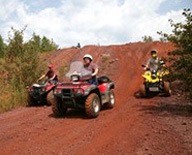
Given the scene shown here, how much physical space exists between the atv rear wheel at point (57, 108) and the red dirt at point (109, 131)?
24 centimetres

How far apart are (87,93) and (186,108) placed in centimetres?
361

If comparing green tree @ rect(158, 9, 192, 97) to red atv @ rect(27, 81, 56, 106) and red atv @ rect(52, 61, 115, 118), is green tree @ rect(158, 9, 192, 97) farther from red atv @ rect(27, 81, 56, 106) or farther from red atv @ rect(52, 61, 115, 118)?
red atv @ rect(27, 81, 56, 106)

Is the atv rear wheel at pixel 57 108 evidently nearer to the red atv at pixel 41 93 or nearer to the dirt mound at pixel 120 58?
the red atv at pixel 41 93

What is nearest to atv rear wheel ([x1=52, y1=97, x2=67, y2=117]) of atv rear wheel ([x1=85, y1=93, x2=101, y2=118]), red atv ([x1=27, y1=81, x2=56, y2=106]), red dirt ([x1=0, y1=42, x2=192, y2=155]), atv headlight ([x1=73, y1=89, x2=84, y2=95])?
red dirt ([x1=0, y1=42, x2=192, y2=155])

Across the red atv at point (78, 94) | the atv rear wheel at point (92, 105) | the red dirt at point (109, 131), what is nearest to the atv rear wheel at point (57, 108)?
the red atv at point (78, 94)

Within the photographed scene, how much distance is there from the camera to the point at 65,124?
787 centimetres

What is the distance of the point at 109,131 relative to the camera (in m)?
6.90

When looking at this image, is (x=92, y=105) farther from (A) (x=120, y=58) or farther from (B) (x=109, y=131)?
(A) (x=120, y=58)

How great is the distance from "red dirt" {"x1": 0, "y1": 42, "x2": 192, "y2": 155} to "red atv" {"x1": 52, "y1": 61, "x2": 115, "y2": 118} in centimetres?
35

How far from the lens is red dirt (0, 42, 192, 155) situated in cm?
562

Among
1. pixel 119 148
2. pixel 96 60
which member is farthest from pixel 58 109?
pixel 96 60

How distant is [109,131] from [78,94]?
1828 millimetres

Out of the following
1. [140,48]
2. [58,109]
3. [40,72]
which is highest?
[140,48]

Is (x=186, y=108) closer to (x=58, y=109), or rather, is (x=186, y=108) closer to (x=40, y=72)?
(x=58, y=109)
